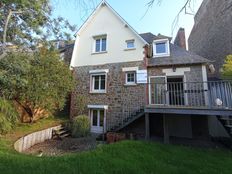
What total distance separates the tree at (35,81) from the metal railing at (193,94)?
5.95 m

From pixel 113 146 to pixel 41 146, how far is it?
447 cm

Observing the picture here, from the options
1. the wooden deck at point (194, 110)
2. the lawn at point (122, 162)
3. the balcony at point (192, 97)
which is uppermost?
the balcony at point (192, 97)

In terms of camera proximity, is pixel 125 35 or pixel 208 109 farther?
pixel 125 35

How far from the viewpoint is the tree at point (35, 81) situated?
9.20 m

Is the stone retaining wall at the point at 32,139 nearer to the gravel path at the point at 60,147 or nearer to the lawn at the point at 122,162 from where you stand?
the gravel path at the point at 60,147

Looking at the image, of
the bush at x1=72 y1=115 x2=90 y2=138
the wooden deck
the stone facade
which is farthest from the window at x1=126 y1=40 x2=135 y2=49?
the bush at x1=72 y1=115 x2=90 y2=138

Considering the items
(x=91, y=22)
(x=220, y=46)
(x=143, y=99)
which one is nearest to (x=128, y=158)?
(x=143, y=99)

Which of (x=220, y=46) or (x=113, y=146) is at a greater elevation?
(x=220, y=46)

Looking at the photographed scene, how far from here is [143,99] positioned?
11.4 meters

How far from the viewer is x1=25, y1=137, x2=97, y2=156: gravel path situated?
7.98m

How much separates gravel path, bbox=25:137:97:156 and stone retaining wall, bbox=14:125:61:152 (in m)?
0.23

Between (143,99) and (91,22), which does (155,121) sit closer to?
(143,99)

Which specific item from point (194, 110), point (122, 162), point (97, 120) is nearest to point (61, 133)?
point (97, 120)

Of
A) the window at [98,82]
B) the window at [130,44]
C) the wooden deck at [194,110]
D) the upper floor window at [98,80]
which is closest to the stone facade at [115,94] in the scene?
the upper floor window at [98,80]
